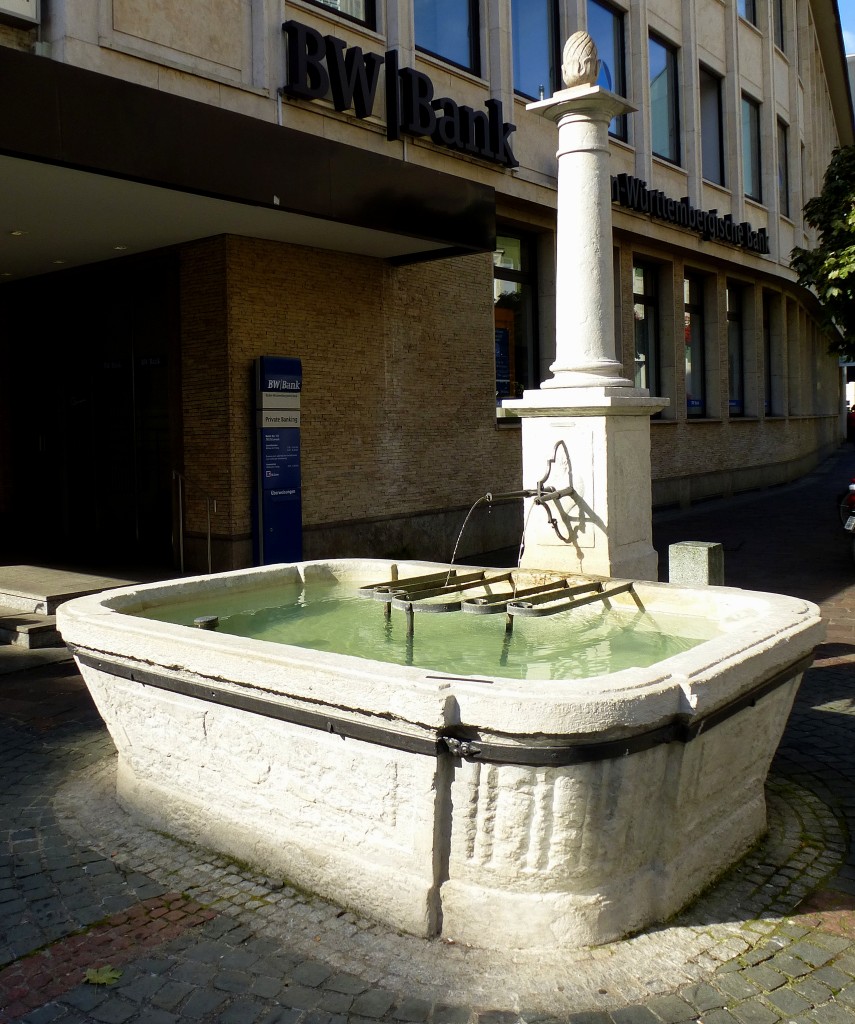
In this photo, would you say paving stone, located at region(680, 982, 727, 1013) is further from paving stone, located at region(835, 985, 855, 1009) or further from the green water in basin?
the green water in basin

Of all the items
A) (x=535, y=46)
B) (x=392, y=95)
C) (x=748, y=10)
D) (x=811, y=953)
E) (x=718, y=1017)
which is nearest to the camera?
(x=718, y=1017)

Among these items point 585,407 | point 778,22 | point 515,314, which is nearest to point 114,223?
point 585,407

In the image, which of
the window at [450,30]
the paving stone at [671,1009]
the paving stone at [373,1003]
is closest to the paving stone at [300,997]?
the paving stone at [373,1003]

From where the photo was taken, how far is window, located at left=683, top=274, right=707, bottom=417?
927 inches

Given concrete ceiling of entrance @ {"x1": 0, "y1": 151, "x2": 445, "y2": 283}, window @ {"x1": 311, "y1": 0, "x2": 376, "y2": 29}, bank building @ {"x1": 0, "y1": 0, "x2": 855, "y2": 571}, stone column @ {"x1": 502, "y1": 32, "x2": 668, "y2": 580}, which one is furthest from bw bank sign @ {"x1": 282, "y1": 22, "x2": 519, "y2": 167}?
stone column @ {"x1": 502, "y1": 32, "x2": 668, "y2": 580}

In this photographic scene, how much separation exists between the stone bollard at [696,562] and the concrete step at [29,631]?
18.2ft

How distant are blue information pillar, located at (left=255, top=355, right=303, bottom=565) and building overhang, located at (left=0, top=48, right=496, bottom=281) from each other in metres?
1.69

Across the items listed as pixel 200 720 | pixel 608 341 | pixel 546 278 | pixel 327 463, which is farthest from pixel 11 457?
pixel 200 720

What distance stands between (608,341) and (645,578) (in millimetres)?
1657

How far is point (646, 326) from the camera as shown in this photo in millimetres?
21750

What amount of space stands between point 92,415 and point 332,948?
11.6 metres

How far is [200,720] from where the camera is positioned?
4.34 m

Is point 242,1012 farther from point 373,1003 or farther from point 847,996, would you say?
point 847,996

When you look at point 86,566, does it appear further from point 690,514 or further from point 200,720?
point 690,514
